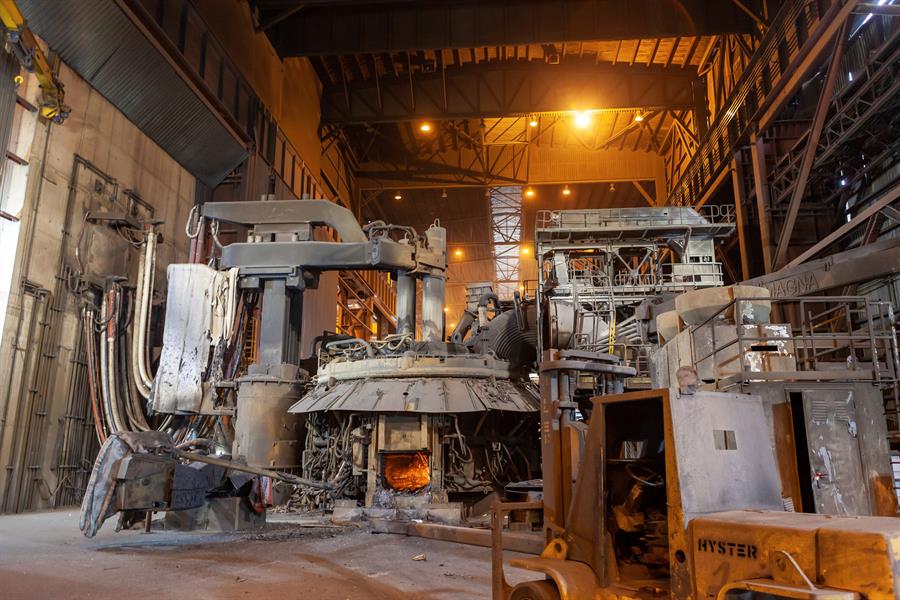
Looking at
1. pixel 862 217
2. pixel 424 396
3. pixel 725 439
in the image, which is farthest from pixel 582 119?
pixel 725 439

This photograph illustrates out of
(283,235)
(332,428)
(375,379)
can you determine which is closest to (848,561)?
(375,379)

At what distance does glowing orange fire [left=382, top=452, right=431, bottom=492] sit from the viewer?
42.5 feet

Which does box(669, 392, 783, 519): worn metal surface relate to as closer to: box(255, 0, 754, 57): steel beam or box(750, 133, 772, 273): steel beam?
box(750, 133, 772, 273): steel beam

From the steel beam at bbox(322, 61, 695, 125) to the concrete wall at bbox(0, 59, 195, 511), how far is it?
41.8ft

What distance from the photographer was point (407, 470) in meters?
13.2

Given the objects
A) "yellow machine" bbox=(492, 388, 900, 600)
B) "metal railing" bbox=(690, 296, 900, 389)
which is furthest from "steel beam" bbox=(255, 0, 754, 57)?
"yellow machine" bbox=(492, 388, 900, 600)

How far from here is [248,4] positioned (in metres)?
21.4

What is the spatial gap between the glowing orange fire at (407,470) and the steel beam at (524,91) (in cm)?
1693

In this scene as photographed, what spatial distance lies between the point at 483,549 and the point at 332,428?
234 inches

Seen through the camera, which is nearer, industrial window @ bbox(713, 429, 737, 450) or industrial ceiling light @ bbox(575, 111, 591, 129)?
industrial window @ bbox(713, 429, 737, 450)

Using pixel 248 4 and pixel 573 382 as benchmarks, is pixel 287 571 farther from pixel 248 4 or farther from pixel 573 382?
pixel 248 4

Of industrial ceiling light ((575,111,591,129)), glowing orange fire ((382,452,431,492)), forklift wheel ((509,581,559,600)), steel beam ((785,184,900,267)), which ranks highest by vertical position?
industrial ceiling light ((575,111,591,129))

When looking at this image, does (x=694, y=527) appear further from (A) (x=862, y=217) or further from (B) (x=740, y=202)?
(B) (x=740, y=202)

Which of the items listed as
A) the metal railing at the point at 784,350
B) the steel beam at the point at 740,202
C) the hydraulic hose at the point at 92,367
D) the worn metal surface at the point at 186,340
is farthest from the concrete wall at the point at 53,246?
the steel beam at the point at 740,202
